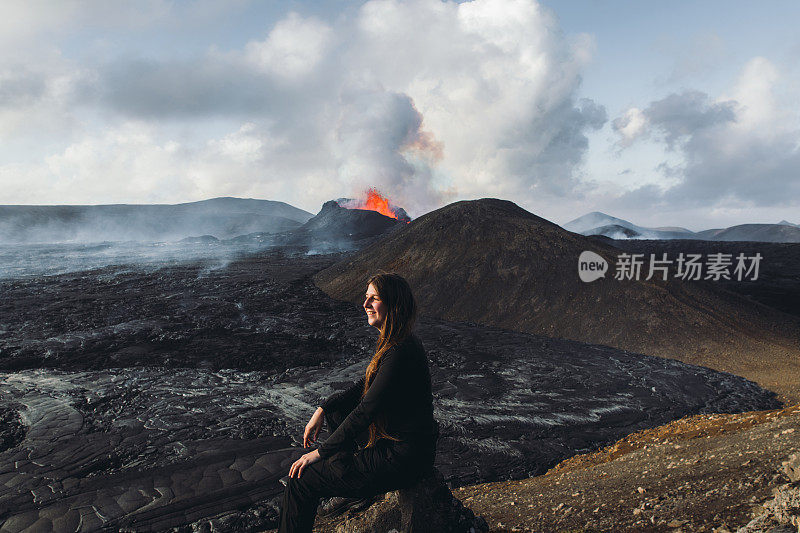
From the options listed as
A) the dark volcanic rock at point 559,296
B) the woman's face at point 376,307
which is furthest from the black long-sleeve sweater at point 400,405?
the dark volcanic rock at point 559,296

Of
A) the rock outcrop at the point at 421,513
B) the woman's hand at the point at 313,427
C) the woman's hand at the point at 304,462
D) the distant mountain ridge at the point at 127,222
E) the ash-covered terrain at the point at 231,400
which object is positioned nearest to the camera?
the woman's hand at the point at 304,462

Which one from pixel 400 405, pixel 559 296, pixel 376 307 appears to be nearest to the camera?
pixel 400 405

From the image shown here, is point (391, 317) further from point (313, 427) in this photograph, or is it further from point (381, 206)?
point (381, 206)

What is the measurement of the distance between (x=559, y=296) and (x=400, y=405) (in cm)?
1511

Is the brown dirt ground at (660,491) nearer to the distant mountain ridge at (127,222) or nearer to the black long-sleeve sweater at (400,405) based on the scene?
the black long-sleeve sweater at (400,405)

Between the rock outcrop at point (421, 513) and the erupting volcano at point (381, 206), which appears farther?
the erupting volcano at point (381, 206)

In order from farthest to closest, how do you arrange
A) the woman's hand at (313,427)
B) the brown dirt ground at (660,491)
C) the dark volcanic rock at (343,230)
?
the dark volcanic rock at (343,230) < the brown dirt ground at (660,491) < the woman's hand at (313,427)

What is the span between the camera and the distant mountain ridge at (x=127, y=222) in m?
88.2

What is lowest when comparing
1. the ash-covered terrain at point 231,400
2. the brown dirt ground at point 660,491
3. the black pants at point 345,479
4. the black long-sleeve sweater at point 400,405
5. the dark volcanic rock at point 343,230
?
the ash-covered terrain at point 231,400

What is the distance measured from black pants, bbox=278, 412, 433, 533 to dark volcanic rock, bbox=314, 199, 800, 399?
1145cm

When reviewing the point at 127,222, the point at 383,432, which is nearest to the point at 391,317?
the point at 383,432

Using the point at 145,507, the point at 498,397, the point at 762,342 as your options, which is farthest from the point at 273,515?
the point at 762,342

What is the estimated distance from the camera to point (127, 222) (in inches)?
4210

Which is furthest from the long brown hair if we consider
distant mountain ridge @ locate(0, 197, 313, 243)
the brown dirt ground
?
distant mountain ridge @ locate(0, 197, 313, 243)
